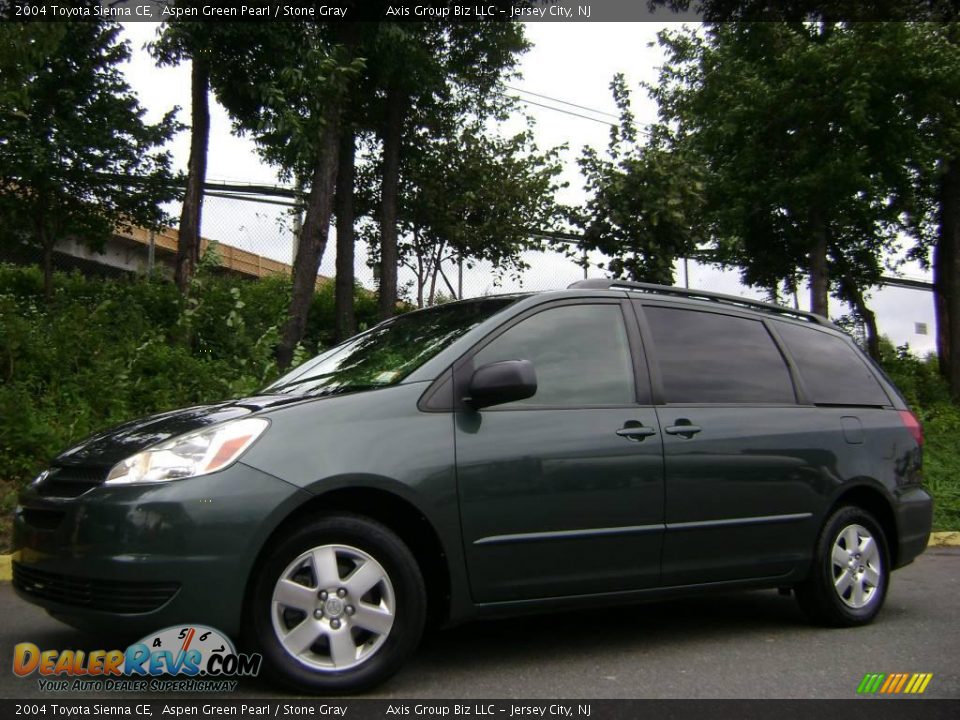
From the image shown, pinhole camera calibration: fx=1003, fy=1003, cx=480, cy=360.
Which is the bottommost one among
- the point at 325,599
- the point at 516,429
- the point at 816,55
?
the point at 325,599

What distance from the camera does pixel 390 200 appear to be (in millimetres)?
17078

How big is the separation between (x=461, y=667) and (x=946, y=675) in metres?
2.22

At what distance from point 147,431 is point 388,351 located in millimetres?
1227

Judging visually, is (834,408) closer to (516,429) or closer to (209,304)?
(516,429)

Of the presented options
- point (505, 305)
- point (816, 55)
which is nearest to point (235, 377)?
point (505, 305)

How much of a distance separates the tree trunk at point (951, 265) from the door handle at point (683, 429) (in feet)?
58.5

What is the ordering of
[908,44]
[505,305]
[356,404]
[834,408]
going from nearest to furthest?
[356,404], [505,305], [834,408], [908,44]

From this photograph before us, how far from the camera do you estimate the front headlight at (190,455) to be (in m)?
3.72

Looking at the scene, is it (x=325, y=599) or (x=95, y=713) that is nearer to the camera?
(x=95, y=713)

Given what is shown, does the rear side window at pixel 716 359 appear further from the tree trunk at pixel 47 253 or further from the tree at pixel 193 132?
the tree trunk at pixel 47 253

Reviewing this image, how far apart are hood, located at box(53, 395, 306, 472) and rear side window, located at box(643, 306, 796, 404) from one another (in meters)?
1.90

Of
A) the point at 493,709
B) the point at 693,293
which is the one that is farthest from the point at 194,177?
the point at 493,709

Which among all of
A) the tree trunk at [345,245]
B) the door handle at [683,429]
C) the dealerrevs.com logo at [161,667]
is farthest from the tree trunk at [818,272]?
the dealerrevs.com logo at [161,667]

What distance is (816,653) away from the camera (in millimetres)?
4938
